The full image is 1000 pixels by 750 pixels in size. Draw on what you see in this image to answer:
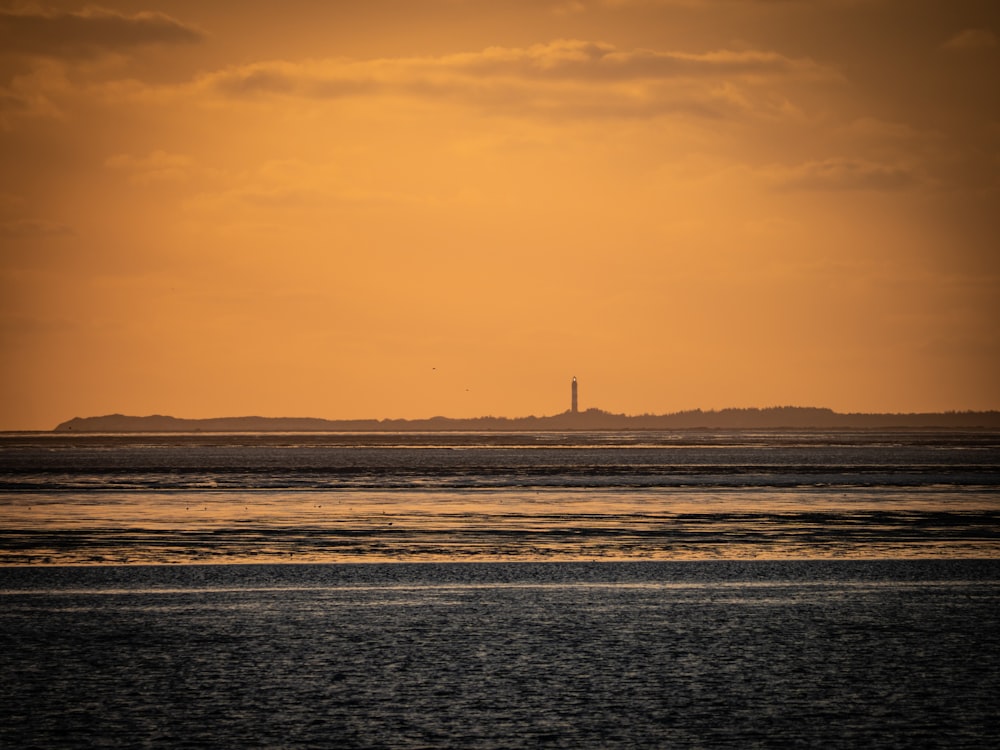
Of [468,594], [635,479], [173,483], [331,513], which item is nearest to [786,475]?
[635,479]

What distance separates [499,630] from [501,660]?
1.93m

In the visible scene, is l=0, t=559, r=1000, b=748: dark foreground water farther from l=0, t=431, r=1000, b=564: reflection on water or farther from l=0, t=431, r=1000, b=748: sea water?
l=0, t=431, r=1000, b=564: reflection on water

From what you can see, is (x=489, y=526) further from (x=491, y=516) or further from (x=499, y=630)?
(x=499, y=630)

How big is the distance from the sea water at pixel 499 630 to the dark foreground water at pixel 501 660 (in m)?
0.04

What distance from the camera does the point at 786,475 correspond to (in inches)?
2368

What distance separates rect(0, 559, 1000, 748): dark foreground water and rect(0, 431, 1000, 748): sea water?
4 centimetres

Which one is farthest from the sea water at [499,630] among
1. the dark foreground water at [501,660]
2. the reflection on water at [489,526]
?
the reflection on water at [489,526]

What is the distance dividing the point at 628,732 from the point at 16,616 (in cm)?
902

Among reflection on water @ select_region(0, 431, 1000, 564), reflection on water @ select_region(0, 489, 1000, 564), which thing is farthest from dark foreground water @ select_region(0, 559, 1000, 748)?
reflection on water @ select_region(0, 431, 1000, 564)

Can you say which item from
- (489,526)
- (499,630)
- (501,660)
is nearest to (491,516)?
(489,526)

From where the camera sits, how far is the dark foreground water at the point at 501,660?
8969 millimetres

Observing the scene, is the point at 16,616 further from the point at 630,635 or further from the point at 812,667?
the point at 812,667

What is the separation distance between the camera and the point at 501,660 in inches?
462

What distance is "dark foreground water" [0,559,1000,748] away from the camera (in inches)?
353
